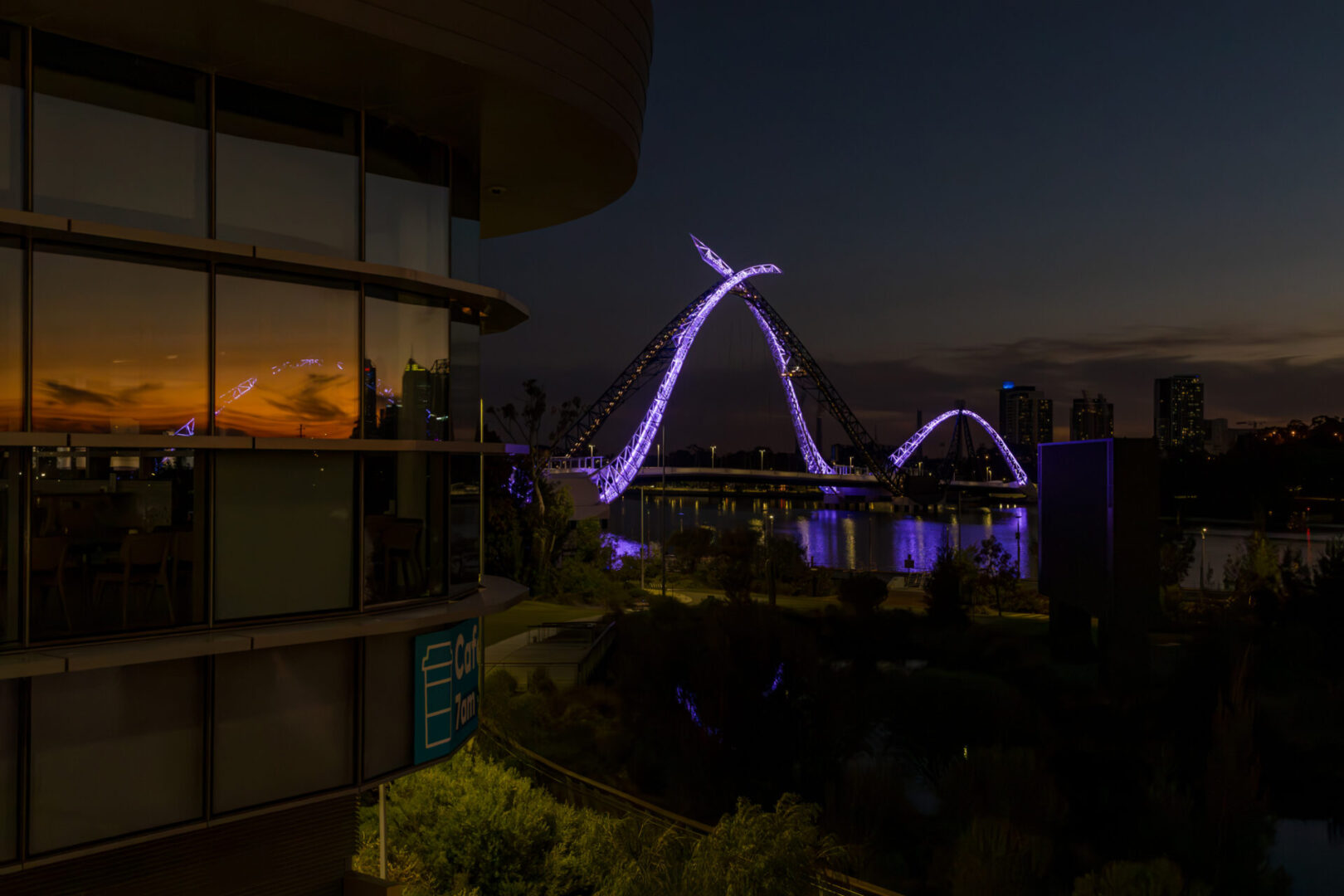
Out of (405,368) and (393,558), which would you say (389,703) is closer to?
(393,558)

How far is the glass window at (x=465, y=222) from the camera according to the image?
30.3 feet

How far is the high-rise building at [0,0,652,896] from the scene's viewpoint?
6.50 m

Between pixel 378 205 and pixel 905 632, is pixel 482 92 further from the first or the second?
pixel 905 632

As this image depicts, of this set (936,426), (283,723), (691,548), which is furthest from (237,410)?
(936,426)

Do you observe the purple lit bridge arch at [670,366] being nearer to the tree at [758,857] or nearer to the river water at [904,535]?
the river water at [904,535]

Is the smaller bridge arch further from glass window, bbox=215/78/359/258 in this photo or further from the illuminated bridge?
glass window, bbox=215/78/359/258

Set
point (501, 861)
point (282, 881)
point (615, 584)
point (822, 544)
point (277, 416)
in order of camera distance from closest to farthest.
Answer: point (277, 416), point (282, 881), point (501, 861), point (615, 584), point (822, 544)

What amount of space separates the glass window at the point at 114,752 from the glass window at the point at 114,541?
0.37 meters

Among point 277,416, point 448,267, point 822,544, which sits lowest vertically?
point 822,544

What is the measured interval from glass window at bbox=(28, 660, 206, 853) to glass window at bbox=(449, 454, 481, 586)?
2555 mm

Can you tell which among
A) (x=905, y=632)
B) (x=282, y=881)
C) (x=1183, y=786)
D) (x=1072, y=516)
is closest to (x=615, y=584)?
(x=905, y=632)

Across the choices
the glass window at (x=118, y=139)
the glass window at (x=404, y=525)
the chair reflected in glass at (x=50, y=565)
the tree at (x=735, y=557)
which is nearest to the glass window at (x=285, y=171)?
the glass window at (x=118, y=139)

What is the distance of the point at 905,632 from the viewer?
3075cm

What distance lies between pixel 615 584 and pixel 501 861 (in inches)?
1212
